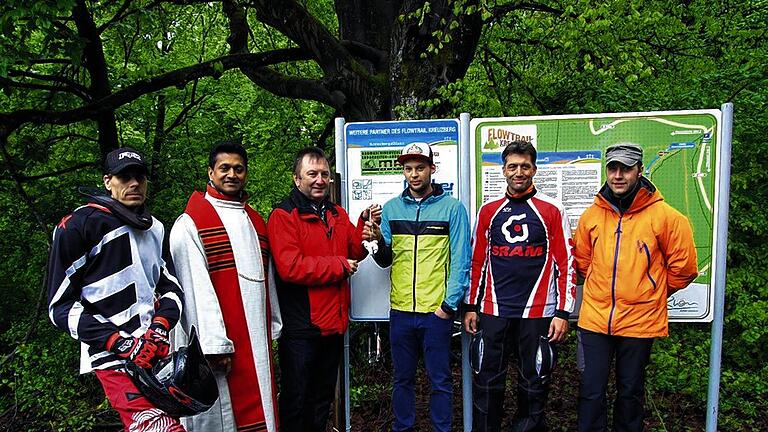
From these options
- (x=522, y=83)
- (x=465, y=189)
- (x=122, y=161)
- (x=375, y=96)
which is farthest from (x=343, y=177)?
(x=522, y=83)

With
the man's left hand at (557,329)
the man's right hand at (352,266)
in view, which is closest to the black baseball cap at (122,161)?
the man's right hand at (352,266)

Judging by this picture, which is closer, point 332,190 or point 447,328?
point 447,328

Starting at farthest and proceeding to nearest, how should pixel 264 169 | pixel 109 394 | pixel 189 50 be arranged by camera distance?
pixel 189 50, pixel 264 169, pixel 109 394

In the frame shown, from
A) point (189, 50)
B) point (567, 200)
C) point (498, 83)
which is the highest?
point (189, 50)

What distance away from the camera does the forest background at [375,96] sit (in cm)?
541

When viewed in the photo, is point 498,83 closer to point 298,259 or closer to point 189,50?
point 298,259

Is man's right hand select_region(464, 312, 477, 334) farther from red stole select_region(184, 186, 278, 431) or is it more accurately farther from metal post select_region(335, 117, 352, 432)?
red stole select_region(184, 186, 278, 431)

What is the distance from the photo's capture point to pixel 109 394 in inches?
113

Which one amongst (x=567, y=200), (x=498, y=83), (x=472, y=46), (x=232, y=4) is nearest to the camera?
(x=567, y=200)

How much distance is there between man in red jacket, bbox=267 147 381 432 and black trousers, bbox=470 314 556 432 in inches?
36.3

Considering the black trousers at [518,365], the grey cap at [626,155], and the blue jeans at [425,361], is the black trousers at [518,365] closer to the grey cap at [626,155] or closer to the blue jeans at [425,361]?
the blue jeans at [425,361]

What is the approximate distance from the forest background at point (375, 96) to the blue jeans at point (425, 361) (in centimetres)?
126

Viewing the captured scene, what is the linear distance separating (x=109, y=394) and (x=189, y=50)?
28.3 feet

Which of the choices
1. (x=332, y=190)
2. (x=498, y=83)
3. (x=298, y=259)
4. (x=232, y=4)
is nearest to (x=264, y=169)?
(x=232, y=4)
